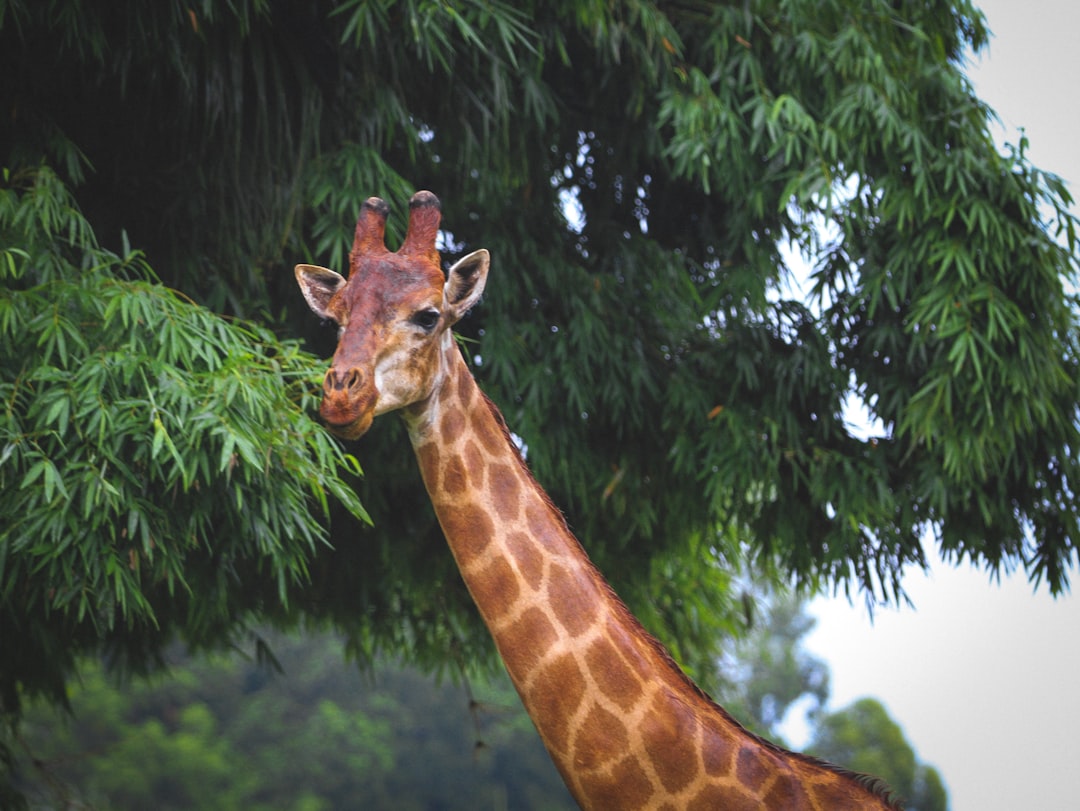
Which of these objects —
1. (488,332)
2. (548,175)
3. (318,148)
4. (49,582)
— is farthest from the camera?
(548,175)

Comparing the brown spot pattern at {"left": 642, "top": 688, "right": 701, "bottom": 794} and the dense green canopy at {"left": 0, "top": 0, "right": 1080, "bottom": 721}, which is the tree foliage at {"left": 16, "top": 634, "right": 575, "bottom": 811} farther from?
the brown spot pattern at {"left": 642, "top": 688, "right": 701, "bottom": 794}

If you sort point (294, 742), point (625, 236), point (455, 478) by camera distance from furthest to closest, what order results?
point (294, 742) → point (625, 236) → point (455, 478)

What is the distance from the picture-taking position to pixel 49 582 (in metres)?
3.78

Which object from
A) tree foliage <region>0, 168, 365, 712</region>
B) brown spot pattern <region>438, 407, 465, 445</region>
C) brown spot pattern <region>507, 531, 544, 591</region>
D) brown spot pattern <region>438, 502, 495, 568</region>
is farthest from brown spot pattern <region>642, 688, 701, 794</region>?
tree foliage <region>0, 168, 365, 712</region>

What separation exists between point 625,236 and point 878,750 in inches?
576

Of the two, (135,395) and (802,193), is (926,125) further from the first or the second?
(135,395)

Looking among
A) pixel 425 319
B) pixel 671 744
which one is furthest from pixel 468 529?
pixel 671 744

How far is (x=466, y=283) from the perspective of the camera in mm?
2859

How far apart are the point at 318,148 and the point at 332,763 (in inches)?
539

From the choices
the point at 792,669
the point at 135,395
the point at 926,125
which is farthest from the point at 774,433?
the point at 792,669

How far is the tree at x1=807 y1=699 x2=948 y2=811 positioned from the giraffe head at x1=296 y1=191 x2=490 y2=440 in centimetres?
1553

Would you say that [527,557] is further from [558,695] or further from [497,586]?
[558,695]

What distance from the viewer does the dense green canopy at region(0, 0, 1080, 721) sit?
4.83 metres

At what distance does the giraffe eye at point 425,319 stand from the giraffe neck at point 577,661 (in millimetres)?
164
